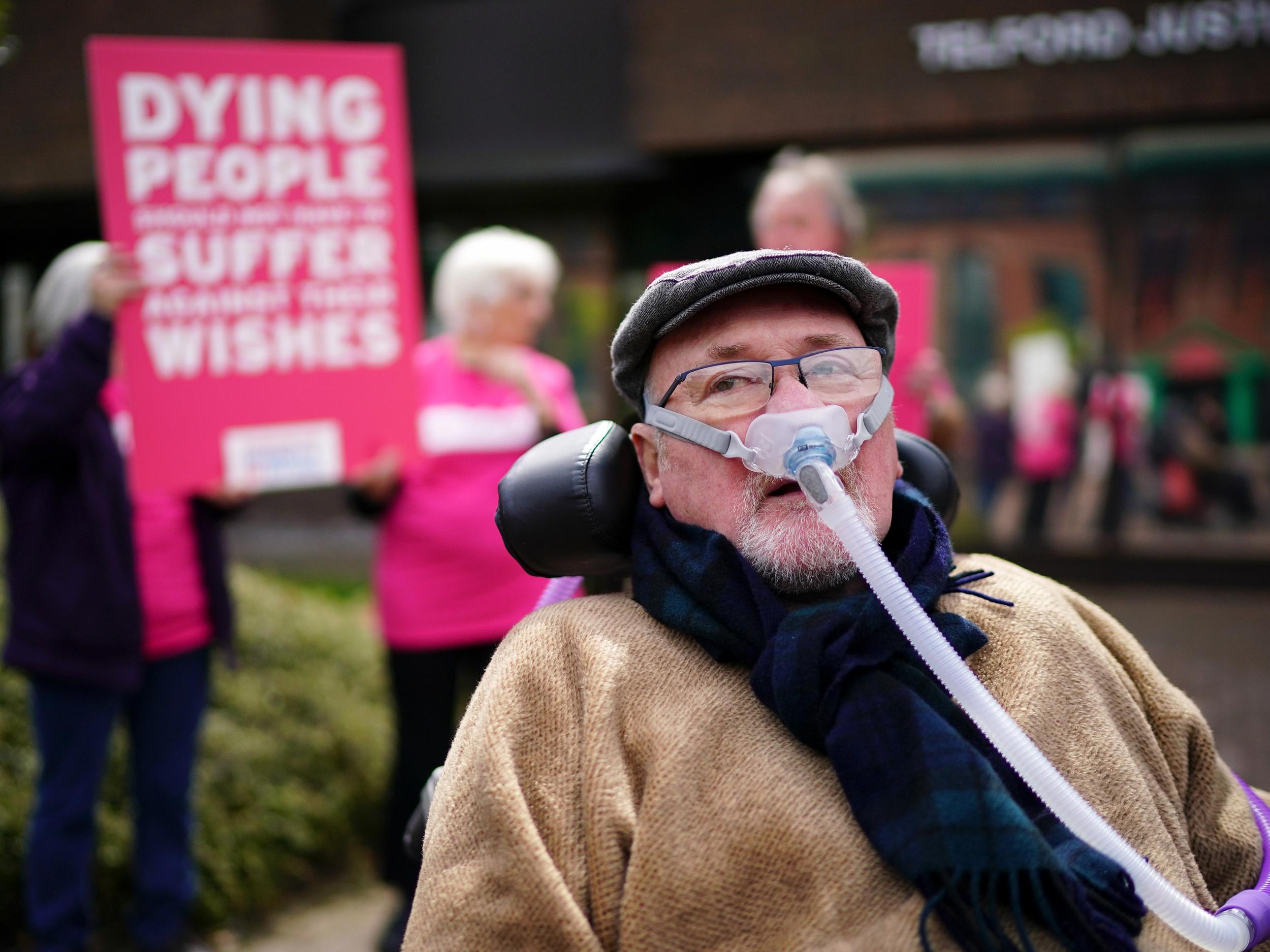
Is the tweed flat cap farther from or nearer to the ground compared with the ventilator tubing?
farther from the ground

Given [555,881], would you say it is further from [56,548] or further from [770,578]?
[56,548]

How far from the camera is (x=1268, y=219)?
7746mm

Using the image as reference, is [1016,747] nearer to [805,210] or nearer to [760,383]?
[760,383]

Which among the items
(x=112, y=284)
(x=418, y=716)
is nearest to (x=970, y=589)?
(x=418, y=716)

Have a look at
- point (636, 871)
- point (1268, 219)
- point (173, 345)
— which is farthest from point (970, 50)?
point (636, 871)

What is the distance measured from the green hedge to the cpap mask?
2628 millimetres

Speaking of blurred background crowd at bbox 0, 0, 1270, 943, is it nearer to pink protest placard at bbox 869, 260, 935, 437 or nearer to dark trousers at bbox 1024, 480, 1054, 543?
dark trousers at bbox 1024, 480, 1054, 543

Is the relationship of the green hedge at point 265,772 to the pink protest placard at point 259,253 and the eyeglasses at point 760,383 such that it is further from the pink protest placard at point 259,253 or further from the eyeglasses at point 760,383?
the eyeglasses at point 760,383

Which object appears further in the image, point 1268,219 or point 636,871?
point 1268,219

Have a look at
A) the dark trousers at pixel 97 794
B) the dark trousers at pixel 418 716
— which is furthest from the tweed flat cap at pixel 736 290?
the dark trousers at pixel 97 794

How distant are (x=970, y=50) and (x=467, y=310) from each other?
543 centimetres

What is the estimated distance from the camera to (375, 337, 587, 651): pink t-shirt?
338cm

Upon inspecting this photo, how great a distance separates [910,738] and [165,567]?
2307 millimetres

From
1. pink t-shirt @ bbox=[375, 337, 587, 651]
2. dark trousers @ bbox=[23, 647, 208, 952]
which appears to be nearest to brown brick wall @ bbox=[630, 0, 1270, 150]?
pink t-shirt @ bbox=[375, 337, 587, 651]
